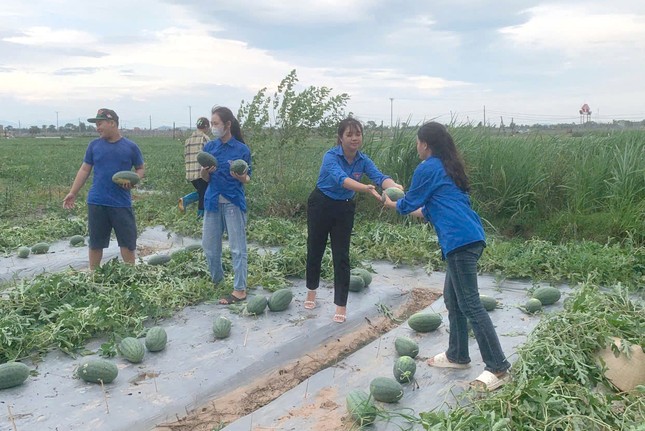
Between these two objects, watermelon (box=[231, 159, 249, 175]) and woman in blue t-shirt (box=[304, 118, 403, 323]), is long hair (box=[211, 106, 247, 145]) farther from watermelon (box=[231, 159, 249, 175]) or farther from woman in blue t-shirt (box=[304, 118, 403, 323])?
woman in blue t-shirt (box=[304, 118, 403, 323])

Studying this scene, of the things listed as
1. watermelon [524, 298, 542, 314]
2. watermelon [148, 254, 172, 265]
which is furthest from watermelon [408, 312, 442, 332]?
watermelon [148, 254, 172, 265]

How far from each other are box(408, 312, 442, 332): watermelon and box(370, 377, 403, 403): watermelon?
1227 millimetres

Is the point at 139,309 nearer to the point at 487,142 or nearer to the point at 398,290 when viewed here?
the point at 398,290

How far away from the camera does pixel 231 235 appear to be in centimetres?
546

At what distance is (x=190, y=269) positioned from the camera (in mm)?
6312

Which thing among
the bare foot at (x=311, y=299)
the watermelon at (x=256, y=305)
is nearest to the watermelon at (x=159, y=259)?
the watermelon at (x=256, y=305)

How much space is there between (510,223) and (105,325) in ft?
22.0

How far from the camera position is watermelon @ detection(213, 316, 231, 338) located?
476cm

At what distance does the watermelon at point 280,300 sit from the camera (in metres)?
5.37

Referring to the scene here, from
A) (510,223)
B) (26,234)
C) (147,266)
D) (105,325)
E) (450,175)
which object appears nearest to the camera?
(450,175)

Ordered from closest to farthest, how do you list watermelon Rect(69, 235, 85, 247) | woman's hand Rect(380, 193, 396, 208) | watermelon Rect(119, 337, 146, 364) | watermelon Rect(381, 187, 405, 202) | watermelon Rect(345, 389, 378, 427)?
watermelon Rect(345, 389, 378, 427) < watermelon Rect(119, 337, 146, 364) < woman's hand Rect(380, 193, 396, 208) < watermelon Rect(381, 187, 405, 202) < watermelon Rect(69, 235, 85, 247)

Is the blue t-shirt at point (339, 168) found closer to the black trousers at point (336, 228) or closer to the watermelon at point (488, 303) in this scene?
the black trousers at point (336, 228)

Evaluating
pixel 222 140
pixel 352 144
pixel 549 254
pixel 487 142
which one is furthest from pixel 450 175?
pixel 487 142

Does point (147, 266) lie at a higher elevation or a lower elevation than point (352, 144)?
lower
